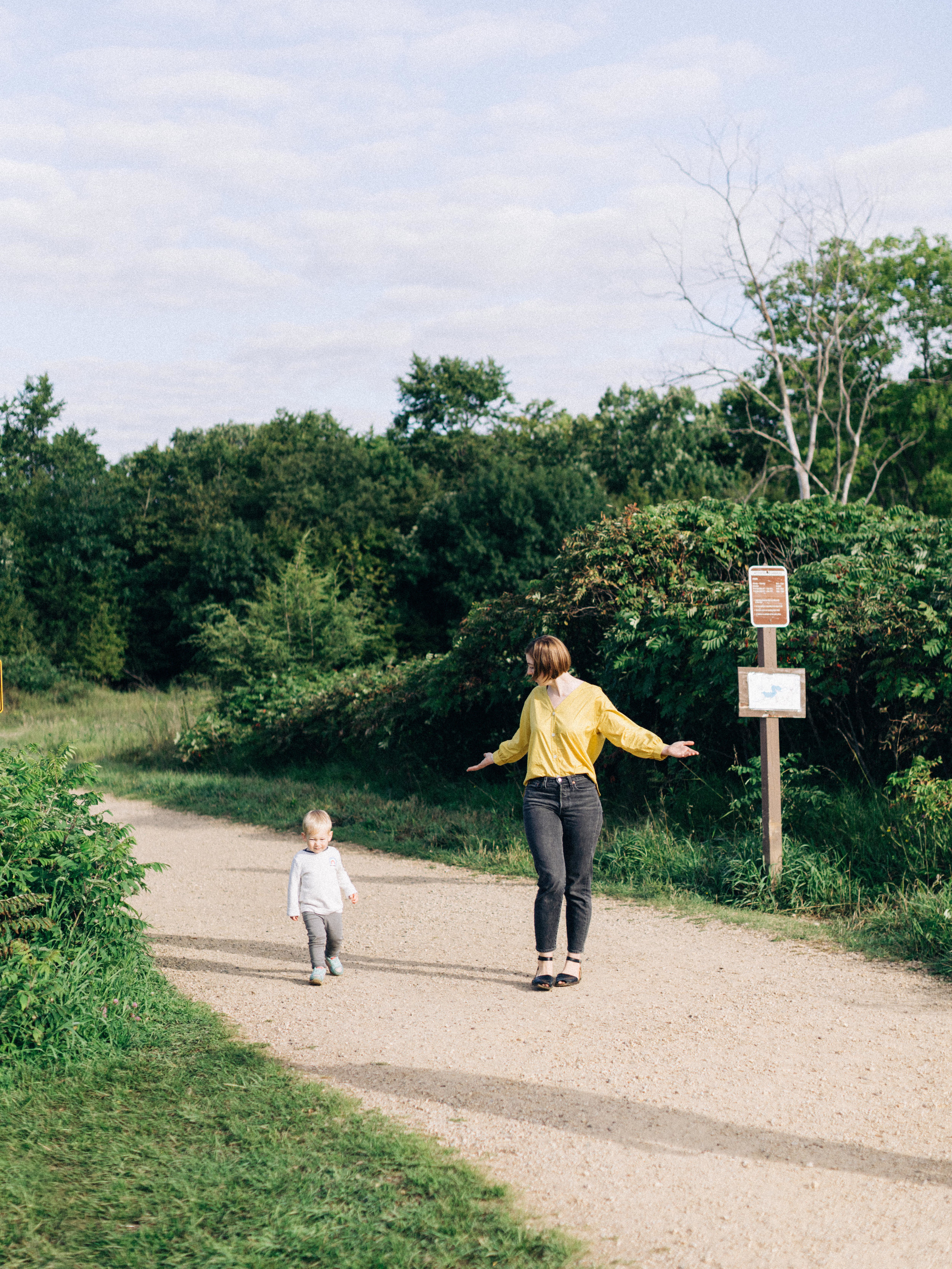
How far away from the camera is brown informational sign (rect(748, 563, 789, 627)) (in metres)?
7.57

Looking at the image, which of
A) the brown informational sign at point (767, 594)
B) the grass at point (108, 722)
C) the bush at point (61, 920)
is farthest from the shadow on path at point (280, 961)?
the grass at point (108, 722)

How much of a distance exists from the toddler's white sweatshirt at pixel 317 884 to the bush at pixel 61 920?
3.00ft

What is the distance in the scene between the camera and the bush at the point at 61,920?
15.0 feet

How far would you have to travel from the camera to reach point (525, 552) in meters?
33.9

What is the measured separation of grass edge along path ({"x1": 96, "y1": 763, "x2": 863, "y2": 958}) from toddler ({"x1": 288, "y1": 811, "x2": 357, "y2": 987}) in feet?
3.95

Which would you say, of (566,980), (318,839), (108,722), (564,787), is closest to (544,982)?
(566,980)

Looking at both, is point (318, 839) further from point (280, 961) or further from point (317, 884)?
point (280, 961)

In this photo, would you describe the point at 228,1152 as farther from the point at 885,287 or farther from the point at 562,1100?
the point at 885,287

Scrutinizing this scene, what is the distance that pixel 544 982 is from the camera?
5648 millimetres

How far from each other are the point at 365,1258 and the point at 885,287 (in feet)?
113

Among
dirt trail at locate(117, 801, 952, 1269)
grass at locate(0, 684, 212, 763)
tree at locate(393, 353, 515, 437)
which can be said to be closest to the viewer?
dirt trail at locate(117, 801, 952, 1269)

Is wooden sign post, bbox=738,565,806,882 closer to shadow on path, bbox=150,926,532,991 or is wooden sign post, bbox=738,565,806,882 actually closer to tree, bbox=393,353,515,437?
shadow on path, bbox=150,926,532,991

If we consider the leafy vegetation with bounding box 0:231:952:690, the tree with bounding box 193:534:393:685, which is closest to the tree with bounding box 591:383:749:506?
the leafy vegetation with bounding box 0:231:952:690

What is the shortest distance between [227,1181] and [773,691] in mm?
5126
